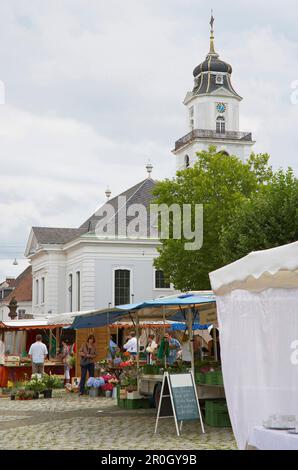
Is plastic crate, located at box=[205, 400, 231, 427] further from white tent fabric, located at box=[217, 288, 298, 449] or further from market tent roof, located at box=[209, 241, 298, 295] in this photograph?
market tent roof, located at box=[209, 241, 298, 295]

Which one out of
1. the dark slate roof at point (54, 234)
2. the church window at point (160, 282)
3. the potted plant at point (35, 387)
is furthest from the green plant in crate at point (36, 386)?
the dark slate roof at point (54, 234)

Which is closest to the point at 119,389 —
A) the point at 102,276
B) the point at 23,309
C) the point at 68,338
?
the point at 68,338

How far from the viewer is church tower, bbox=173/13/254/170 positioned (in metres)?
59.9

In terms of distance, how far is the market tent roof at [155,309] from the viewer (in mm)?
16781

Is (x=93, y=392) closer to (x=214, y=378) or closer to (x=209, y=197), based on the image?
(x=214, y=378)

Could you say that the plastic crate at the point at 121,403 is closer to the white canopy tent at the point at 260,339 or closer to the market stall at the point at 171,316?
the market stall at the point at 171,316

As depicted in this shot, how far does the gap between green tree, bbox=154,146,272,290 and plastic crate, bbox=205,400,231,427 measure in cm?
2398

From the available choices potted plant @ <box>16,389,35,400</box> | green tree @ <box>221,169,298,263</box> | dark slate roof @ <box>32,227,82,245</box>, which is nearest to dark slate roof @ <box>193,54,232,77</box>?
dark slate roof @ <box>32,227,82,245</box>

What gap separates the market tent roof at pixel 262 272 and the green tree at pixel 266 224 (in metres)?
20.5

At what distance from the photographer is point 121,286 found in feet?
178

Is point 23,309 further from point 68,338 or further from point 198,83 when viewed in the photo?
point 68,338

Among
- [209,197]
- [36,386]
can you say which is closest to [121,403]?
[36,386]

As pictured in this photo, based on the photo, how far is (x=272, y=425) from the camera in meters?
7.79

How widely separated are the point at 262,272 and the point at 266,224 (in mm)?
22210
